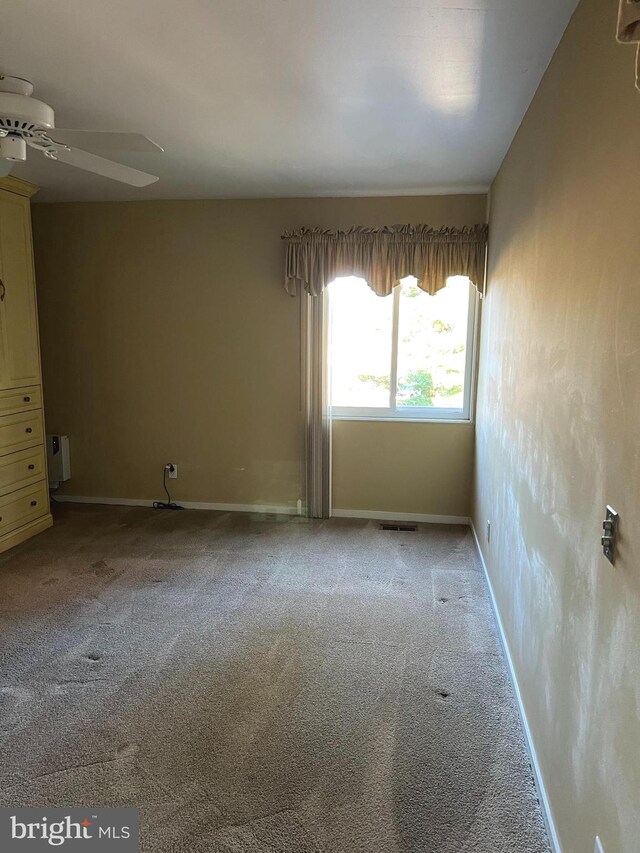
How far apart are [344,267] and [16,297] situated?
2275mm

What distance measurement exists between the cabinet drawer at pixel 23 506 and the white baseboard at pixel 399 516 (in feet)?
7.22

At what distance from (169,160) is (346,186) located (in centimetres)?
124

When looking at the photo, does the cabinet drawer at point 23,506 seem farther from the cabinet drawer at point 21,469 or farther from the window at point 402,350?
the window at point 402,350

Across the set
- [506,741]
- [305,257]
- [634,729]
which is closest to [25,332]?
[305,257]

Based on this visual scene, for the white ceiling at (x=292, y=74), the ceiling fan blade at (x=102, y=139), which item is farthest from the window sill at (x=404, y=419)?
the ceiling fan blade at (x=102, y=139)

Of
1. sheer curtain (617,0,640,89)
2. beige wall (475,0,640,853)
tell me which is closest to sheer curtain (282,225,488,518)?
beige wall (475,0,640,853)

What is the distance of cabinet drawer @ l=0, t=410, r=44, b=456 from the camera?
11.6ft

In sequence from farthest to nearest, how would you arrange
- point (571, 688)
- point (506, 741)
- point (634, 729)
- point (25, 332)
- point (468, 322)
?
point (468, 322)
point (25, 332)
point (506, 741)
point (571, 688)
point (634, 729)

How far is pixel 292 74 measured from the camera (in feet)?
6.93

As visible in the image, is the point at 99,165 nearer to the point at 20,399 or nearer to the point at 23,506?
the point at 20,399

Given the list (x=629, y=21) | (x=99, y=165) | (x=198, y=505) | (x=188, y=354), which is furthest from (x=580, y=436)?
(x=198, y=505)

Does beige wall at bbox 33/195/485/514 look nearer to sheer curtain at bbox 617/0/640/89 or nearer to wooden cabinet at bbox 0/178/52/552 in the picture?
wooden cabinet at bbox 0/178/52/552

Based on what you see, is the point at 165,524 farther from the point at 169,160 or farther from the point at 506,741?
the point at 506,741

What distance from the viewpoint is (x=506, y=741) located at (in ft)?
6.32
